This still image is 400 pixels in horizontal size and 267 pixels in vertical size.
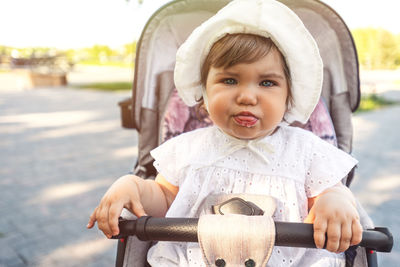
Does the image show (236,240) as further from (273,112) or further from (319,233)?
(273,112)

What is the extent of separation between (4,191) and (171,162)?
8.52 ft

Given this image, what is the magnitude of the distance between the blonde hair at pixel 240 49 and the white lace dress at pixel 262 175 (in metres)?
0.33

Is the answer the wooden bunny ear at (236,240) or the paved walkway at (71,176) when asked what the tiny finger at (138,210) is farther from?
the paved walkway at (71,176)

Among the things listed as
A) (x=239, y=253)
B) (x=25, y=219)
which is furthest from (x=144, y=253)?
(x=25, y=219)

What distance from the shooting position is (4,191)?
3383mm

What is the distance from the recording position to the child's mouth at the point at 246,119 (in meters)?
1.21

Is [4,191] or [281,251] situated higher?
[281,251]

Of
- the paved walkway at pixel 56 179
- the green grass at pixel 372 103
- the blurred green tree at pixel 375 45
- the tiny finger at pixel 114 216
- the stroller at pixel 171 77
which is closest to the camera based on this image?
the tiny finger at pixel 114 216

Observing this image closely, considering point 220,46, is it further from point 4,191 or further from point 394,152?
point 394,152

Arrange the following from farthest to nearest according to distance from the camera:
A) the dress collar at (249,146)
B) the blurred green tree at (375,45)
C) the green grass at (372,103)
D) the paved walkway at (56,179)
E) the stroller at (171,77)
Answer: the blurred green tree at (375,45) → the green grass at (372,103) → the paved walkway at (56,179) → the stroller at (171,77) → the dress collar at (249,146)

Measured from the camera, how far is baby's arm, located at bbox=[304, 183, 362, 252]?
3.28 feet

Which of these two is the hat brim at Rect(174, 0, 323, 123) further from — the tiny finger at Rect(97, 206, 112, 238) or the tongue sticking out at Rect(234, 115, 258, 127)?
the tiny finger at Rect(97, 206, 112, 238)

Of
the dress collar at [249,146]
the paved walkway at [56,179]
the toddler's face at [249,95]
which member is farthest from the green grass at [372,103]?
the toddler's face at [249,95]

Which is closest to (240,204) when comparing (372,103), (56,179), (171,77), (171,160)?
(171,160)
